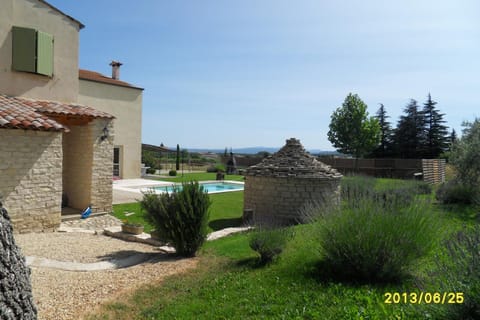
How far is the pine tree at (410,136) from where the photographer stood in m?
41.8

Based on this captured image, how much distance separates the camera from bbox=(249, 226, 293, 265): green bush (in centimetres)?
640

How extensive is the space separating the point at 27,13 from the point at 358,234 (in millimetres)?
11973

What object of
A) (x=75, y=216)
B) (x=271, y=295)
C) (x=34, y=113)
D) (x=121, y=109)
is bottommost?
(x=271, y=295)

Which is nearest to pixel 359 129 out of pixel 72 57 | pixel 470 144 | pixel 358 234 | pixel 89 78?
pixel 470 144

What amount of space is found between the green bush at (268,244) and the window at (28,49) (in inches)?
364

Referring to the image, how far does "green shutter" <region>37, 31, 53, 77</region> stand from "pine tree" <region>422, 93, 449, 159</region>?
136 ft

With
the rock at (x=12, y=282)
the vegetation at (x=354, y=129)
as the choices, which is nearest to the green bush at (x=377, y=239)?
the rock at (x=12, y=282)

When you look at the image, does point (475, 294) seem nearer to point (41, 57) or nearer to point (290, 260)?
point (290, 260)

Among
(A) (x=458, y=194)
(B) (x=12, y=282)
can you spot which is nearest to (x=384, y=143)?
(A) (x=458, y=194)

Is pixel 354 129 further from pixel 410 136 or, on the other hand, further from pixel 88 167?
pixel 88 167

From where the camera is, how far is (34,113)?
379 inches

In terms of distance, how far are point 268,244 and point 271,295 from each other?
1499mm

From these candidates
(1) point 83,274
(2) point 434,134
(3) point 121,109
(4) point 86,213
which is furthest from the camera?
(2) point 434,134

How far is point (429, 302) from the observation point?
3.68m
